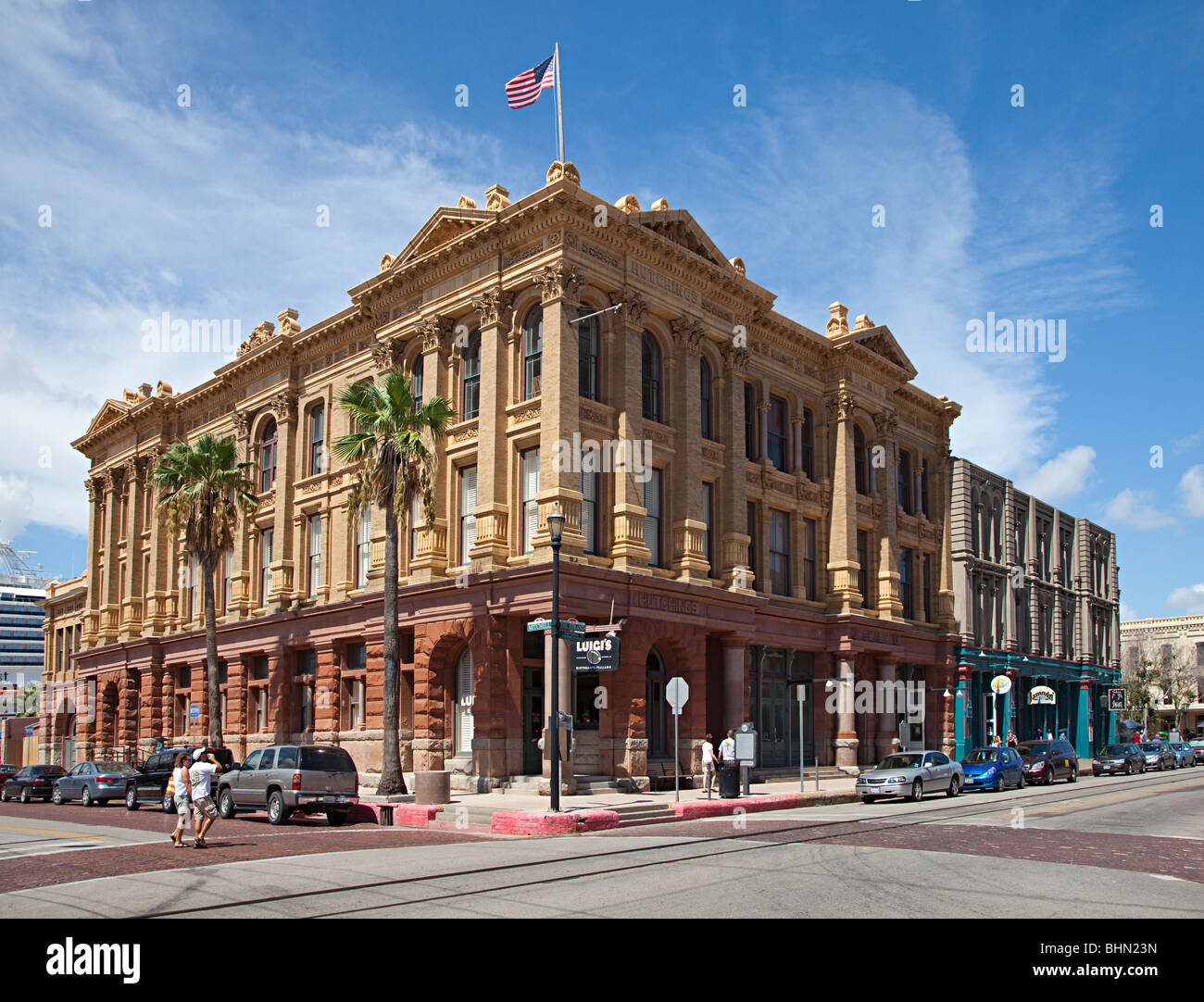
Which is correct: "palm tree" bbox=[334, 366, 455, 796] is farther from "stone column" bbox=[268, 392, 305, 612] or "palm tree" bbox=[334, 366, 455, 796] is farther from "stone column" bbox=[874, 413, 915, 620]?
"stone column" bbox=[874, 413, 915, 620]

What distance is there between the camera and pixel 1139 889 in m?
13.3

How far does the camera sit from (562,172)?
31.4 m

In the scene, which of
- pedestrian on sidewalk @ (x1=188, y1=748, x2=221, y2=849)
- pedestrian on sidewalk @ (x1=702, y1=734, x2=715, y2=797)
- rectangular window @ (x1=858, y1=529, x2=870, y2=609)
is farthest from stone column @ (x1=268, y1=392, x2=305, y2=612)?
pedestrian on sidewalk @ (x1=188, y1=748, x2=221, y2=849)

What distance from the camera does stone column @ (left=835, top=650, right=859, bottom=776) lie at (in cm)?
4106

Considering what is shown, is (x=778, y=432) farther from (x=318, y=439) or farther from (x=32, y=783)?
(x=32, y=783)

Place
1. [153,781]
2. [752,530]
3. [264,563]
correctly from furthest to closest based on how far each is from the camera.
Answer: [264,563]
[752,530]
[153,781]

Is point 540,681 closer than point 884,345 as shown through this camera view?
Yes

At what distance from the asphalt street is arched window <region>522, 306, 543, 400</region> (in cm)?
1424

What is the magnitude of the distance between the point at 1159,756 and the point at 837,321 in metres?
29.2

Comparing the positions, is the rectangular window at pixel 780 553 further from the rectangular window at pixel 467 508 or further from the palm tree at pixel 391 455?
the palm tree at pixel 391 455

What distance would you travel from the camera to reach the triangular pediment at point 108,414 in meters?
55.1

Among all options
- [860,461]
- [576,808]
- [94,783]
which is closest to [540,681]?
[576,808]

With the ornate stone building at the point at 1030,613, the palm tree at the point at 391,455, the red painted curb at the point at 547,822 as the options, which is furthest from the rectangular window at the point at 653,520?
the ornate stone building at the point at 1030,613
